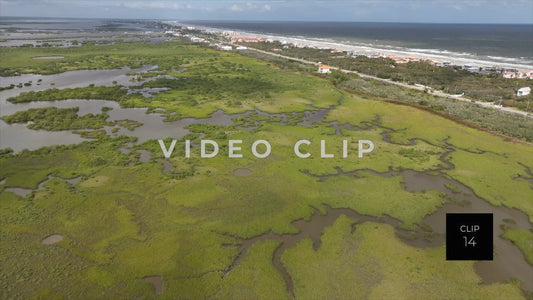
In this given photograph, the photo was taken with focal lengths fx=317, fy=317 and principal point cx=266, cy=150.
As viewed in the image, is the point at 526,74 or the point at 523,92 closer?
the point at 523,92

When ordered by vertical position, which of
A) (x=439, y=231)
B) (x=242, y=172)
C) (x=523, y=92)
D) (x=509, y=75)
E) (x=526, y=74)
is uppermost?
(x=526, y=74)

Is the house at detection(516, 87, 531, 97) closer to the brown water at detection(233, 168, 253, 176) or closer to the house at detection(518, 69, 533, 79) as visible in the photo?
the house at detection(518, 69, 533, 79)

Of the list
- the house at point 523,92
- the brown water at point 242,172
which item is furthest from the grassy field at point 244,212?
the house at point 523,92

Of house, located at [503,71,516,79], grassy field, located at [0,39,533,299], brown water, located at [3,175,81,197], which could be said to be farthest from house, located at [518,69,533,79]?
brown water, located at [3,175,81,197]

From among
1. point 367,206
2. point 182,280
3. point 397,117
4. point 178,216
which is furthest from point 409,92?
point 182,280

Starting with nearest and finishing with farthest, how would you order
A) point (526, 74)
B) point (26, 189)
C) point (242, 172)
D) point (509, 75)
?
point (26, 189) < point (242, 172) < point (526, 74) < point (509, 75)

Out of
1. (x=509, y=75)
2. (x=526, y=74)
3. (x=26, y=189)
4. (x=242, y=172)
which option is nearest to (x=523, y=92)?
(x=509, y=75)

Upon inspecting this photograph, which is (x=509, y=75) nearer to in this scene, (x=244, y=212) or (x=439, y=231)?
(x=439, y=231)

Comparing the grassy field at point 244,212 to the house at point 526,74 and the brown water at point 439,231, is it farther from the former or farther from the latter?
the house at point 526,74
